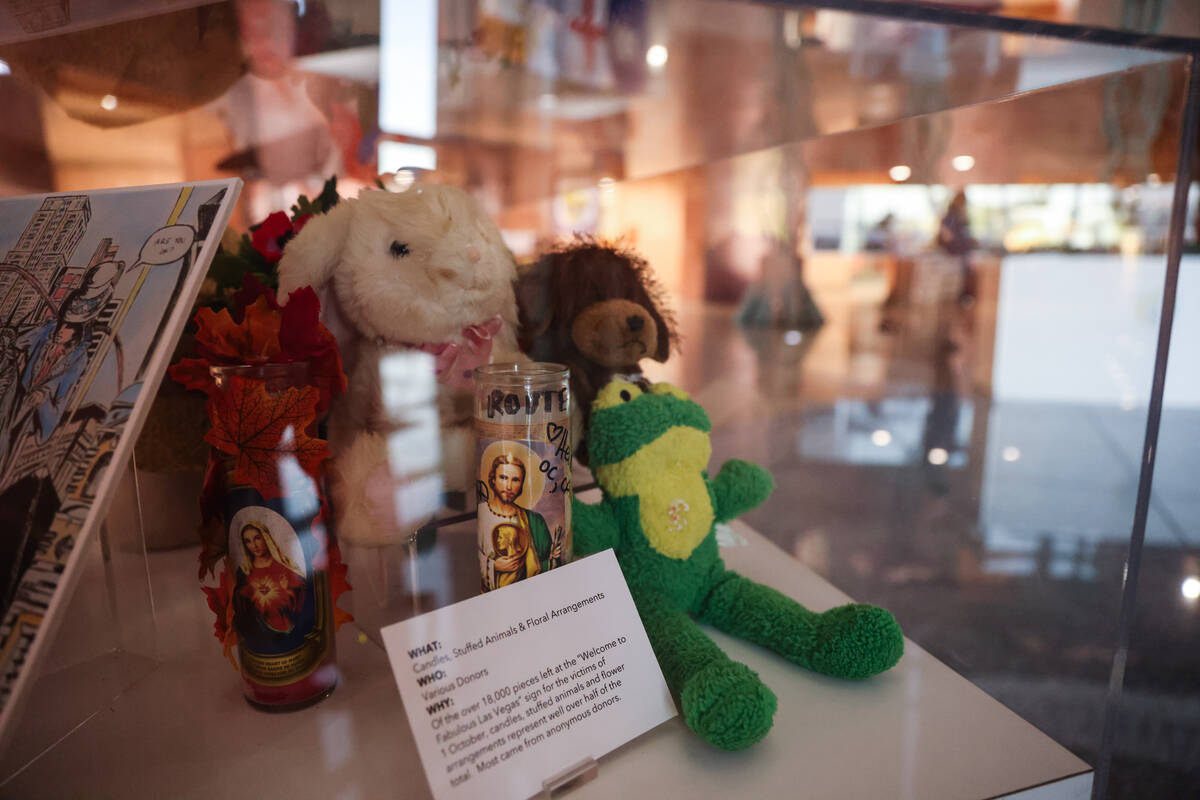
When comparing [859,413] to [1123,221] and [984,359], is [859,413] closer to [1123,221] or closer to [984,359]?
[984,359]

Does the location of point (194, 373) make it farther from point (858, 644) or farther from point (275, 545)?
point (858, 644)

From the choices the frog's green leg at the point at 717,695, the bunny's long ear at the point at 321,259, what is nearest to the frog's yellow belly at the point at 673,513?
the frog's green leg at the point at 717,695

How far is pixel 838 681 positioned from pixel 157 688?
1.93 feet

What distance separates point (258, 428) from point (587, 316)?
0.31 m

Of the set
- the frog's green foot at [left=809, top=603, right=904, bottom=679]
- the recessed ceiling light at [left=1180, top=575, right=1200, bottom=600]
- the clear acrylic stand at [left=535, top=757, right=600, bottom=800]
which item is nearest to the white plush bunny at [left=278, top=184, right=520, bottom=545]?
the clear acrylic stand at [left=535, top=757, right=600, bottom=800]

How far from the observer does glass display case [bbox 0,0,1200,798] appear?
20.1 inches

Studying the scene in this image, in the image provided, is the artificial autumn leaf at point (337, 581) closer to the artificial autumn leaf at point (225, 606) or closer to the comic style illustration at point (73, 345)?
the artificial autumn leaf at point (225, 606)

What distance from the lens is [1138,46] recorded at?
673 mm

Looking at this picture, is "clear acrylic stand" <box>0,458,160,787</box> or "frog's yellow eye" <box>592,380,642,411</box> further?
"frog's yellow eye" <box>592,380,642,411</box>

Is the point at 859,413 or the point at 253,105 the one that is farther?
the point at 859,413

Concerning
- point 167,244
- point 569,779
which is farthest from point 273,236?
point 569,779

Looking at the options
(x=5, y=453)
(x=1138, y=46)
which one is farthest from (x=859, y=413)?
(x=5, y=453)

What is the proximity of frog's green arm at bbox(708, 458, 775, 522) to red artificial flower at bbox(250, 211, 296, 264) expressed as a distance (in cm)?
50

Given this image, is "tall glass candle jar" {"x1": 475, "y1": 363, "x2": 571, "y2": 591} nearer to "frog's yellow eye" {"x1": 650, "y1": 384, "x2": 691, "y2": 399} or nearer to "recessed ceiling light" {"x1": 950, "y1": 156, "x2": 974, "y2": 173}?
"frog's yellow eye" {"x1": 650, "y1": 384, "x2": 691, "y2": 399}
